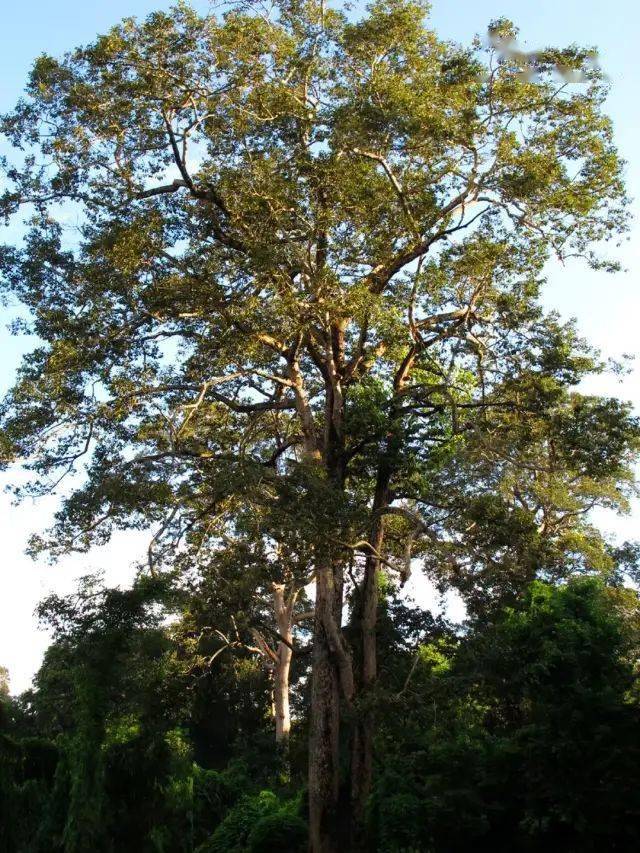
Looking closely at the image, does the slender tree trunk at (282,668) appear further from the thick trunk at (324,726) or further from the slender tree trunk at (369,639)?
the thick trunk at (324,726)

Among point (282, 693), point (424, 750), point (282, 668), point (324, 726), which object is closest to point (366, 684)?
point (324, 726)

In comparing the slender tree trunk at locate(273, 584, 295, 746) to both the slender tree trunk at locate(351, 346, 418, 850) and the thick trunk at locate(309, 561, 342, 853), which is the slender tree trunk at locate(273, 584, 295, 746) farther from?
the thick trunk at locate(309, 561, 342, 853)

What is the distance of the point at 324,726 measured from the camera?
1456 cm

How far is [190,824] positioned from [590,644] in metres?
7.39

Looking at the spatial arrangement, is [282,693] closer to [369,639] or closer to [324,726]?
[369,639]

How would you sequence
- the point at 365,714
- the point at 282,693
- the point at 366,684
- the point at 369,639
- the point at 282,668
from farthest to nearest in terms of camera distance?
the point at 282,693 → the point at 282,668 → the point at 369,639 → the point at 366,684 → the point at 365,714

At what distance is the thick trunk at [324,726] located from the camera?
46.3 feet

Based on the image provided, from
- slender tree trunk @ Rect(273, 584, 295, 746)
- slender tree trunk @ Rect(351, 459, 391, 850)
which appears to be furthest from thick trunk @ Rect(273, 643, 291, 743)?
slender tree trunk @ Rect(351, 459, 391, 850)

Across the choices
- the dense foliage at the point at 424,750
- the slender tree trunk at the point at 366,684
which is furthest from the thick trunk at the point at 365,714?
the dense foliage at the point at 424,750

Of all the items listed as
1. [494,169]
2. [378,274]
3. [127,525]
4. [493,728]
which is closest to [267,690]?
[493,728]

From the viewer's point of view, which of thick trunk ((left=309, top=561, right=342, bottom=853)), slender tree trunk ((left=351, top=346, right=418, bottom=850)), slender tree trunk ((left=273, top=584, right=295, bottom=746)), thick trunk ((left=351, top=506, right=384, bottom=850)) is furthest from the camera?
slender tree trunk ((left=273, top=584, right=295, bottom=746))

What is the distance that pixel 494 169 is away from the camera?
14.8 metres

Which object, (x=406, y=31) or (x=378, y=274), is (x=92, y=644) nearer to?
(x=378, y=274)

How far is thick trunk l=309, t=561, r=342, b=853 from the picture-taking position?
46.3 ft
